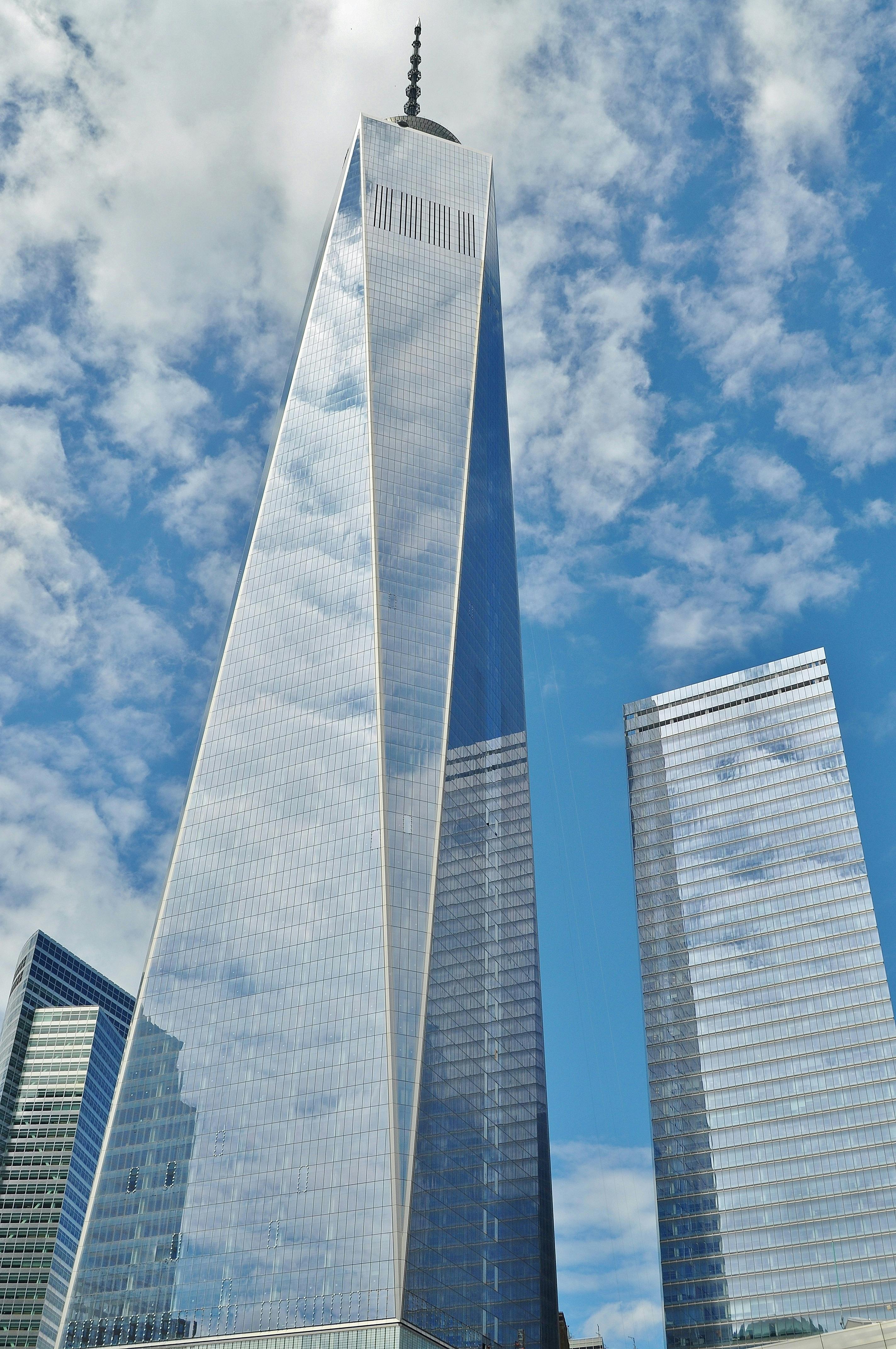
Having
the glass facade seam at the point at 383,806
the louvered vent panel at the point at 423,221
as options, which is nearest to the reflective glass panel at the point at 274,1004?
the glass facade seam at the point at 383,806

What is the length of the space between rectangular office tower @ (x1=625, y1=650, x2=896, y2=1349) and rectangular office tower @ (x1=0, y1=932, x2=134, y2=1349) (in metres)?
83.2

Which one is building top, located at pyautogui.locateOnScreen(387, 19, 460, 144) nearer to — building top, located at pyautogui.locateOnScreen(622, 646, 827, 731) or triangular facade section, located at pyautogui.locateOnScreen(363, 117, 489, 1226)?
triangular facade section, located at pyautogui.locateOnScreen(363, 117, 489, 1226)

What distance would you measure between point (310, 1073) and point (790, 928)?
74.6 meters

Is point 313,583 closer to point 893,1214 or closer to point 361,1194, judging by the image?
point 361,1194

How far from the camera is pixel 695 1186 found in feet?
462

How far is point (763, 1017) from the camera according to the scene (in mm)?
147625

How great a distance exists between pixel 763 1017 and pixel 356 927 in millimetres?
65852

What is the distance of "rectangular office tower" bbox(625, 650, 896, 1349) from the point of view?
130 metres

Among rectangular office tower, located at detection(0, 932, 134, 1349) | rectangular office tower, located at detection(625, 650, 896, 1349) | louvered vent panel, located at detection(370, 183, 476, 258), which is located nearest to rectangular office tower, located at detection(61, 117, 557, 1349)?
louvered vent panel, located at detection(370, 183, 476, 258)

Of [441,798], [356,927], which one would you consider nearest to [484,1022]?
[356,927]

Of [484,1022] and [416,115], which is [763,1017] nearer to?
[484,1022]

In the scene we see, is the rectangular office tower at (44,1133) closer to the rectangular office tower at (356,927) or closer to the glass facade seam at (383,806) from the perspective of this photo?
the rectangular office tower at (356,927)

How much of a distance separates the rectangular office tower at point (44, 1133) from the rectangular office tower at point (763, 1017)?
273 ft

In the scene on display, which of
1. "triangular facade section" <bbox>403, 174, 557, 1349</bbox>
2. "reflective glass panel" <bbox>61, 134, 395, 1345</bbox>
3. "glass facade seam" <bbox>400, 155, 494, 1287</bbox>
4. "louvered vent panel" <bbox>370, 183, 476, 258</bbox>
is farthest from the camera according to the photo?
"louvered vent panel" <bbox>370, 183, 476, 258</bbox>
